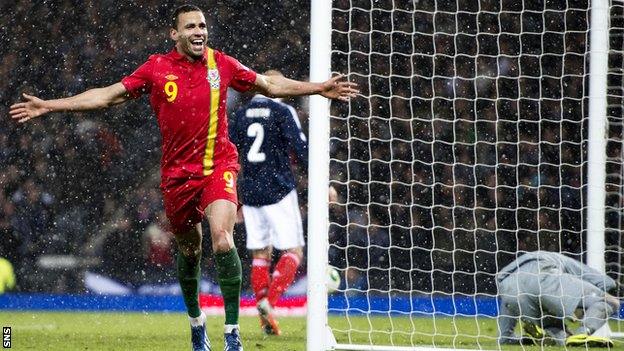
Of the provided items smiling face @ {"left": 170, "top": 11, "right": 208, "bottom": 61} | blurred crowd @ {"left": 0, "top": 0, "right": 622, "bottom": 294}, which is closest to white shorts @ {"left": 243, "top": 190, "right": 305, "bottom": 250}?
smiling face @ {"left": 170, "top": 11, "right": 208, "bottom": 61}

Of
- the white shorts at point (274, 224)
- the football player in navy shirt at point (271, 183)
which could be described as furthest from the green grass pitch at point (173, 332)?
the white shorts at point (274, 224)

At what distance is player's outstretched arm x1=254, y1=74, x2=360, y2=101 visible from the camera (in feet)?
19.6

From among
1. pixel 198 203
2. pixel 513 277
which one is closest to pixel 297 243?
pixel 513 277

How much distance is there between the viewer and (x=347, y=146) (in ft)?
37.8

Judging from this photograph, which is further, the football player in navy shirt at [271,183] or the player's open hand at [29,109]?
the football player in navy shirt at [271,183]

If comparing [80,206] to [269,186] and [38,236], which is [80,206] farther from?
[269,186]

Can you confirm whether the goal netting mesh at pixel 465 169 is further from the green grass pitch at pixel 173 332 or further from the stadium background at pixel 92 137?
the green grass pitch at pixel 173 332

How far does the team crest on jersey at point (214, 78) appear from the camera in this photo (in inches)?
238

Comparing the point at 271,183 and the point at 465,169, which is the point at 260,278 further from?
the point at 465,169

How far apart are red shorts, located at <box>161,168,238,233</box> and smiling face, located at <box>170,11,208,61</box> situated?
24.6 inches

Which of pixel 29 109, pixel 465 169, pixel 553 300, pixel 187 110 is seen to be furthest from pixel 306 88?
pixel 465 169

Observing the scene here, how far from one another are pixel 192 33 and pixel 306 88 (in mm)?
649

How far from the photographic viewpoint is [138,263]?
38.1 ft

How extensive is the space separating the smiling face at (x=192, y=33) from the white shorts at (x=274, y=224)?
8.70ft
